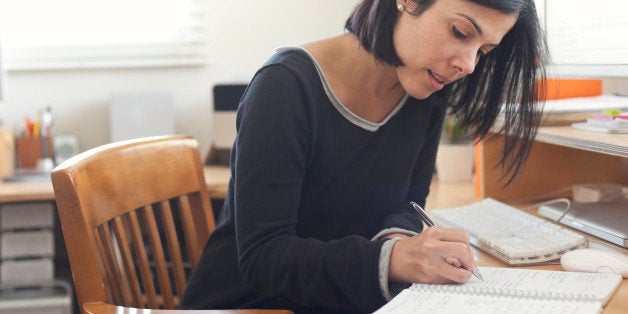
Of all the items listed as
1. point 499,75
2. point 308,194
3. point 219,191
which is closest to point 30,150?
point 219,191

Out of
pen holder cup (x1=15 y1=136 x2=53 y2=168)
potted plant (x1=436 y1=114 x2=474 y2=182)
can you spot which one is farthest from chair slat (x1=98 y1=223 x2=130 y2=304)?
pen holder cup (x1=15 y1=136 x2=53 y2=168)

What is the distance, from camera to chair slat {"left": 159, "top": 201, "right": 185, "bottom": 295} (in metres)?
1.26

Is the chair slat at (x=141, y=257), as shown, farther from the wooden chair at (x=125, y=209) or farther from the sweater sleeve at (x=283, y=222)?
the sweater sleeve at (x=283, y=222)

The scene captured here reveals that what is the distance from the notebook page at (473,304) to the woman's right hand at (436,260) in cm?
3

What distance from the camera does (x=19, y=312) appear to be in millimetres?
2143

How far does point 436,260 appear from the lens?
92 centimetres

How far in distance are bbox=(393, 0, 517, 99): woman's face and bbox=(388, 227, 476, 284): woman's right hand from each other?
0.22 meters

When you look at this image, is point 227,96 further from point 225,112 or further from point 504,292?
point 504,292

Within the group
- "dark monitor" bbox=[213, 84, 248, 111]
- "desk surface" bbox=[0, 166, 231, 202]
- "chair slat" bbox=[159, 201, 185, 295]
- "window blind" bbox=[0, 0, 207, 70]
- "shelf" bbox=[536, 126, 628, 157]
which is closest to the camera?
"shelf" bbox=[536, 126, 628, 157]

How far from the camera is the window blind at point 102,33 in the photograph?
2477 mm

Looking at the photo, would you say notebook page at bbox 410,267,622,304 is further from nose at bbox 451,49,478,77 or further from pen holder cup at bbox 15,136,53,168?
pen holder cup at bbox 15,136,53,168

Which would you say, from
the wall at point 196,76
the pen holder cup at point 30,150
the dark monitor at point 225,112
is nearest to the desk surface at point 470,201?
the dark monitor at point 225,112

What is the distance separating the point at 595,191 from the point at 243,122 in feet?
2.41

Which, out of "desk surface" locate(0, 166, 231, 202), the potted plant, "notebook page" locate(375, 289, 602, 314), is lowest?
"desk surface" locate(0, 166, 231, 202)
